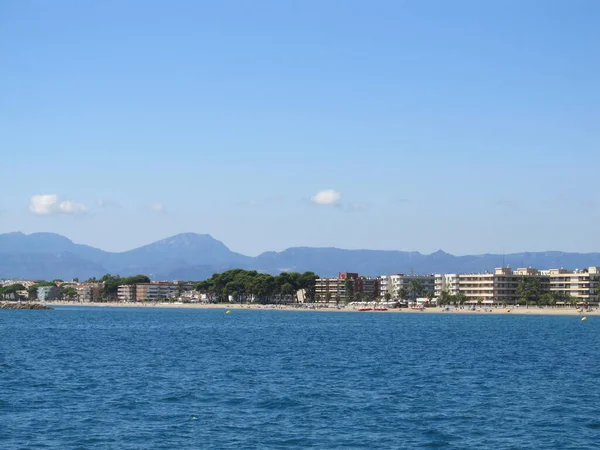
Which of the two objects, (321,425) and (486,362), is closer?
(321,425)

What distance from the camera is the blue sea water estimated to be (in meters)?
32.8

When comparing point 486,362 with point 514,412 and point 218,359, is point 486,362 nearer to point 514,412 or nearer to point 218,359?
point 218,359

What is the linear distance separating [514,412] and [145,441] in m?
16.6

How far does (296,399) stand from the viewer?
4194 centimetres

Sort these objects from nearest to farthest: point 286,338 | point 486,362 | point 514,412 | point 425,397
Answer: point 514,412
point 425,397
point 486,362
point 286,338

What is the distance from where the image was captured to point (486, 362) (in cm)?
6319

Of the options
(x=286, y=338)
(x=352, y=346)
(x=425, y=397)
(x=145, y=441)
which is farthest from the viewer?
(x=286, y=338)

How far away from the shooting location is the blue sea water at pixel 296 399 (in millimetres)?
32812

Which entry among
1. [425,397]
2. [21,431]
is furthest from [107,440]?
[425,397]

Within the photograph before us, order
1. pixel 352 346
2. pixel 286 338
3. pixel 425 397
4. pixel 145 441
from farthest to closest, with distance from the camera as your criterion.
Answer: pixel 286 338, pixel 352 346, pixel 425 397, pixel 145 441

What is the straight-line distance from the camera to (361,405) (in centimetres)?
4038

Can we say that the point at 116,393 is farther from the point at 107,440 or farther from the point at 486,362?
the point at 486,362

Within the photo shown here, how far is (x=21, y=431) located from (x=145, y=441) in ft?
17.3

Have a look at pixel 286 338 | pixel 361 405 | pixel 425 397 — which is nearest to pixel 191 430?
pixel 361 405
